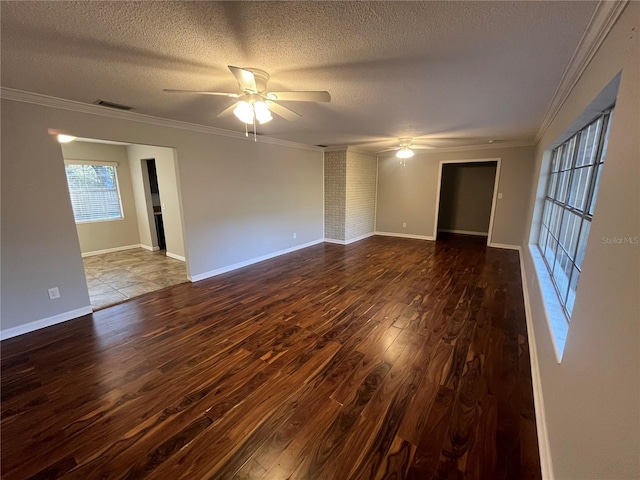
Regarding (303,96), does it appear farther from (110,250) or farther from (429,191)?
(110,250)

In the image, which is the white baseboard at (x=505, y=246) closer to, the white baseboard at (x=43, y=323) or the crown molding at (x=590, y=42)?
the crown molding at (x=590, y=42)

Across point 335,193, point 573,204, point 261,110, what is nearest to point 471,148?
point 335,193

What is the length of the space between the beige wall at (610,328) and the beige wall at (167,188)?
516 centimetres

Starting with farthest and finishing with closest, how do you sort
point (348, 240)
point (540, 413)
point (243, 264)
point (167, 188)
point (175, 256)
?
1. point (348, 240)
2. point (175, 256)
3. point (167, 188)
4. point (243, 264)
5. point (540, 413)

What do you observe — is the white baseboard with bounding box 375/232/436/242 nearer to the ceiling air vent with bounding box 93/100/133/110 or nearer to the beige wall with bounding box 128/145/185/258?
the beige wall with bounding box 128/145/185/258

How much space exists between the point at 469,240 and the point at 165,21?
7.18 metres

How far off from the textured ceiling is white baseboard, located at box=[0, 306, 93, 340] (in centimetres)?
223

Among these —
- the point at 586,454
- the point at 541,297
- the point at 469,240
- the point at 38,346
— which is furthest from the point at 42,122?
the point at 469,240

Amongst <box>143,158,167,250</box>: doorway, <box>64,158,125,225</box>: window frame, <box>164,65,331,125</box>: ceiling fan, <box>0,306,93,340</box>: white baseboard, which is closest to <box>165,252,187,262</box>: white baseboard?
<box>143,158,167,250</box>: doorway

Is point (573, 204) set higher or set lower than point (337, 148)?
lower

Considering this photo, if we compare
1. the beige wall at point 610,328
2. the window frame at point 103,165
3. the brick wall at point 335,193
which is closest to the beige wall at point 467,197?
the brick wall at point 335,193

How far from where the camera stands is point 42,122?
259 centimetres

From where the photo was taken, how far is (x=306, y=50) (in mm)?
1666

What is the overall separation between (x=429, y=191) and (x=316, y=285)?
4.29m
